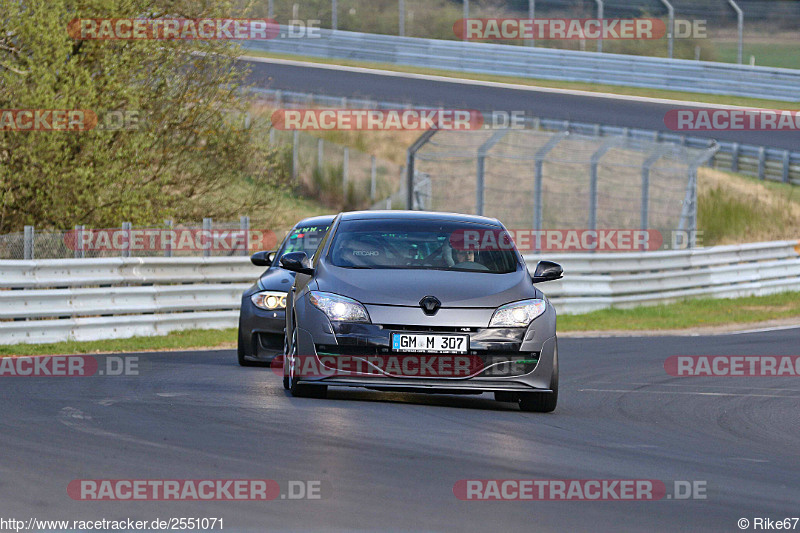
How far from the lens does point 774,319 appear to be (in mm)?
22594

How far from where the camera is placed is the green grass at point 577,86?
36594 mm

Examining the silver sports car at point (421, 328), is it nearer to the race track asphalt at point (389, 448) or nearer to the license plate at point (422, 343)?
the license plate at point (422, 343)

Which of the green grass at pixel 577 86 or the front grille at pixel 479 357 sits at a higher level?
the front grille at pixel 479 357

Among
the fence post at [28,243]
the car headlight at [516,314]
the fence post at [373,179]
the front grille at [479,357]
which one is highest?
the car headlight at [516,314]

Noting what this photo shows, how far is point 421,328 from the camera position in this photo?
9.27m

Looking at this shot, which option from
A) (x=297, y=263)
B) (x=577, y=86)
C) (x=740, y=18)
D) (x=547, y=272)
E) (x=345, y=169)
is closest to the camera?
(x=297, y=263)

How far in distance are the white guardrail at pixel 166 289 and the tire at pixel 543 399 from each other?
741 cm

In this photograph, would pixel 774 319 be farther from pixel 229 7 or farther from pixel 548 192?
pixel 229 7

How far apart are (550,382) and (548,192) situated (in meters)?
18.4

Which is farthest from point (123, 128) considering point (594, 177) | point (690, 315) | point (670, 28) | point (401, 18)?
point (401, 18)

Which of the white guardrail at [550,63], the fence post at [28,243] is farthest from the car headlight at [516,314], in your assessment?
the white guardrail at [550,63]

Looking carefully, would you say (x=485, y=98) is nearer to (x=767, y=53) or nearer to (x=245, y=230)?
(x=767, y=53)

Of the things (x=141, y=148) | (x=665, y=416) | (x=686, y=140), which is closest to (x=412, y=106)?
(x=686, y=140)

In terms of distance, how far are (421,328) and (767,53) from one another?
3342 centimetres
